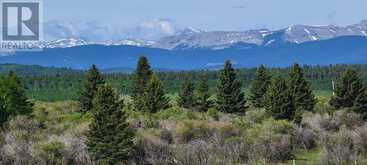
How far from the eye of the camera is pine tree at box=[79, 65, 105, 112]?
1833 inches

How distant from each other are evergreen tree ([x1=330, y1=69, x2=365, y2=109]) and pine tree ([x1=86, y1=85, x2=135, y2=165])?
72.7 ft

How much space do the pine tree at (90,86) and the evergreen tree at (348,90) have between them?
17.3 metres

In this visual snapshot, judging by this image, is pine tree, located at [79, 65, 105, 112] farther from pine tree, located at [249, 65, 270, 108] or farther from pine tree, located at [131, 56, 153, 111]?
pine tree, located at [249, 65, 270, 108]

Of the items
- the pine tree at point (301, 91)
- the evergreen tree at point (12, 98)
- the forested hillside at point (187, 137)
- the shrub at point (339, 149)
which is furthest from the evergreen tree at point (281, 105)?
the evergreen tree at point (12, 98)

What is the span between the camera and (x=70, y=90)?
132m

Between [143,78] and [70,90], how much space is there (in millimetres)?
80814

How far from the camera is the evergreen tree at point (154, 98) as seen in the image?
159ft

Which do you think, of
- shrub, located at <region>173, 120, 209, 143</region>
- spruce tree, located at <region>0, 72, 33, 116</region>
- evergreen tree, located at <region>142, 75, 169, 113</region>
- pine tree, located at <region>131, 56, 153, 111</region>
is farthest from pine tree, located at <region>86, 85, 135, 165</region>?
pine tree, located at <region>131, 56, 153, 111</region>

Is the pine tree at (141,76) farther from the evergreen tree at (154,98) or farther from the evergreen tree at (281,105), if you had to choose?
the evergreen tree at (281,105)

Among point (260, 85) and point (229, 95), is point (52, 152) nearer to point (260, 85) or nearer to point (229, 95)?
point (229, 95)

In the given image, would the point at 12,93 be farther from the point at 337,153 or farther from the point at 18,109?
the point at 337,153

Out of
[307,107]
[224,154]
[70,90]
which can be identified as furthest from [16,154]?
[70,90]

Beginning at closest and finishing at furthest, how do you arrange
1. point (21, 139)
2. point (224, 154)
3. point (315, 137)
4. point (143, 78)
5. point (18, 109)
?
point (224, 154) < point (21, 139) < point (315, 137) < point (18, 109) < point (143, 78)

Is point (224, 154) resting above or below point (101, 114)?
below
